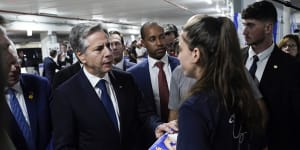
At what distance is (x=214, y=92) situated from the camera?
1379 mm

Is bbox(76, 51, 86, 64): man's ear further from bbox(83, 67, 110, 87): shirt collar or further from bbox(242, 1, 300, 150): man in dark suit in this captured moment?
bbox(242, 1, 300, 150): man in dark suit

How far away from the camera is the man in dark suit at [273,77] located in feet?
7.68

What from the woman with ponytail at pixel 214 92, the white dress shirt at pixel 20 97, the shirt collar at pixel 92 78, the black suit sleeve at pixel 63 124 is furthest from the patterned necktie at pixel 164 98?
the woman with ponytail at pixel 214 92

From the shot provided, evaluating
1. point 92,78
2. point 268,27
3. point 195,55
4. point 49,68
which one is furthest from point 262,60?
point 49,68

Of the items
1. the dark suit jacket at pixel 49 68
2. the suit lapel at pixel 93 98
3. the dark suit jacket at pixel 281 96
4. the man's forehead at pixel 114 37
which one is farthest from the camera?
the dark suit jacket at pixel 49 68

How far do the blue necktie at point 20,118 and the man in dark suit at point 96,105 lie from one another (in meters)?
0.24

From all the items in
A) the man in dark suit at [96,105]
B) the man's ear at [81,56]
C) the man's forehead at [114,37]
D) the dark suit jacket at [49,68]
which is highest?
the man's forehead at [114,37]

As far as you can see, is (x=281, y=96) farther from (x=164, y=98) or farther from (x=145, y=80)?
(x=145, y=80)

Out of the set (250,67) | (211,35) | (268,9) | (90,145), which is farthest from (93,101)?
(268,9)

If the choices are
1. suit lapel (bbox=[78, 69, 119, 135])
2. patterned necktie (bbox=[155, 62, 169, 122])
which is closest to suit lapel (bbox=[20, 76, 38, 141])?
suit lapel (bbox=[78, 69, 119, 135])

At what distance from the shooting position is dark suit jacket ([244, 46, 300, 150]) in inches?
91.8

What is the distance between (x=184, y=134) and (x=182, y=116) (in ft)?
0.26

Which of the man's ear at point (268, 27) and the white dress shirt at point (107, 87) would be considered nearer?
the white dress shirt at point (107, 87)

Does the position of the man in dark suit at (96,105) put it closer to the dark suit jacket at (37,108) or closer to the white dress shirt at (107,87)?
the white dress shirt at (107,87)
